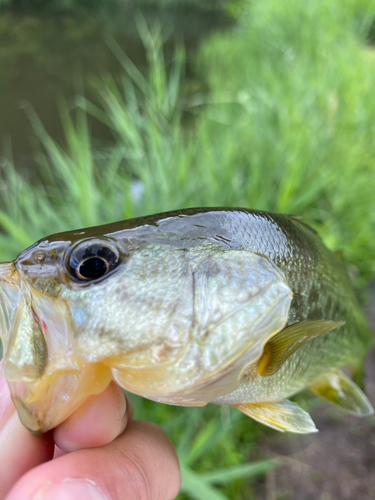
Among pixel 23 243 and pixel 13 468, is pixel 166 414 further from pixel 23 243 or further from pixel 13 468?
pixel 23 243

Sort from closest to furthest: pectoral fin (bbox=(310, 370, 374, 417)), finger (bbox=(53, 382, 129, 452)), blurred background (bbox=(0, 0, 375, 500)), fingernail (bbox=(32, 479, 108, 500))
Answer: fingernail (bbox=(32, 479, 108, 500))
finger (bbox=(53, 382, 129, 452))
pectoral fin (bbox=(310, 370, 374, 417))
blurred background (bbox=(0, 0, 375, 500))

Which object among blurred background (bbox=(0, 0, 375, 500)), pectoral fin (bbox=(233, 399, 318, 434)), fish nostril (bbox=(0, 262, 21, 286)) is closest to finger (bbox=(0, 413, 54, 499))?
fish nostril (bbox=(0, 262, 21, 286))

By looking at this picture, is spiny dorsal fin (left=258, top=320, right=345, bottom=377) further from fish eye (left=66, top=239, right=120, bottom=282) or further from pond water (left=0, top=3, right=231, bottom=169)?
pond water (left=0, top=3, right=231, bottom=169)

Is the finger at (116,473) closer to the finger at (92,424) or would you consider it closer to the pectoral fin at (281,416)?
the finger at (92,424)

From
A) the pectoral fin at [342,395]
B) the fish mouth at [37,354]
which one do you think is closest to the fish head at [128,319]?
the fish mouth at [37,354]

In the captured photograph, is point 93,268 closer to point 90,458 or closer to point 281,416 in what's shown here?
point 90,458

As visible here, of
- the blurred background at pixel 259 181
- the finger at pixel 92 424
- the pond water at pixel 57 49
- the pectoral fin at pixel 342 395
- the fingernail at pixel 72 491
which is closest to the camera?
the fingernail at pixel 72 491

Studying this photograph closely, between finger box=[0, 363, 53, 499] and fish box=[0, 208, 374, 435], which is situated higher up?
fish box=[0, 208, 374, 435]
